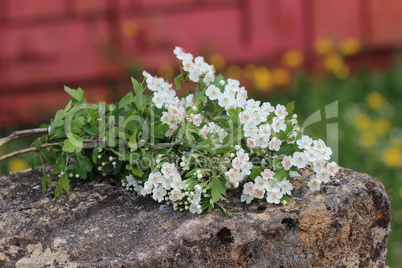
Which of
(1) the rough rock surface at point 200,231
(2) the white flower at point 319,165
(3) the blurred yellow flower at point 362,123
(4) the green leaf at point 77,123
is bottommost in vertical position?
(3) the blurred yellow flower at point 362,123

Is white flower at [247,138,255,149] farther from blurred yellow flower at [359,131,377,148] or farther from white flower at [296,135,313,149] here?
blurred yellow flower at [359,131,377,148]

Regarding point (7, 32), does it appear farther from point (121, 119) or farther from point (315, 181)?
point (315, 181)

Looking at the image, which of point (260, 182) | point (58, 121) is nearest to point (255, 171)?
point (260, 182)

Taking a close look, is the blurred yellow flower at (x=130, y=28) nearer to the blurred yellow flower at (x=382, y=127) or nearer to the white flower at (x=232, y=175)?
the blurred yellow flower at (x=382, y=127)

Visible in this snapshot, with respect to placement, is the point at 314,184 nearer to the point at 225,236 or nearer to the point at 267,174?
the point at 267,174

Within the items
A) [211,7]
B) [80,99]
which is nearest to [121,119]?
[80,99]

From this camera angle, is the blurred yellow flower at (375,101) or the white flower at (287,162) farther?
the blurred yellow flower at (375,101)

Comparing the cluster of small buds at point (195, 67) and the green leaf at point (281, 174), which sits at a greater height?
the cluster of small buds at point (195, 67)

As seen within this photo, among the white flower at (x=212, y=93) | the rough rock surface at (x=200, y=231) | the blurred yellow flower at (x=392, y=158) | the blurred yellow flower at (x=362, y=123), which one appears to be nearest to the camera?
the rough rock surface at (x=200, y=231)

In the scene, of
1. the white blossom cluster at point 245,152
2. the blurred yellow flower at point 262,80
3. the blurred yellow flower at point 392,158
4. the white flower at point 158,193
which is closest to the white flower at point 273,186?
the white blossom cluster at point 245,152

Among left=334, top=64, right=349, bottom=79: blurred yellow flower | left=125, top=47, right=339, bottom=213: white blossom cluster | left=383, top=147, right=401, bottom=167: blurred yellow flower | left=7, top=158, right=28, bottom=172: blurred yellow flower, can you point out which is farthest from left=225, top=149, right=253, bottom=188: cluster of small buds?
left=334, top=64, right=349, bottom=79: blurred yellow flower
